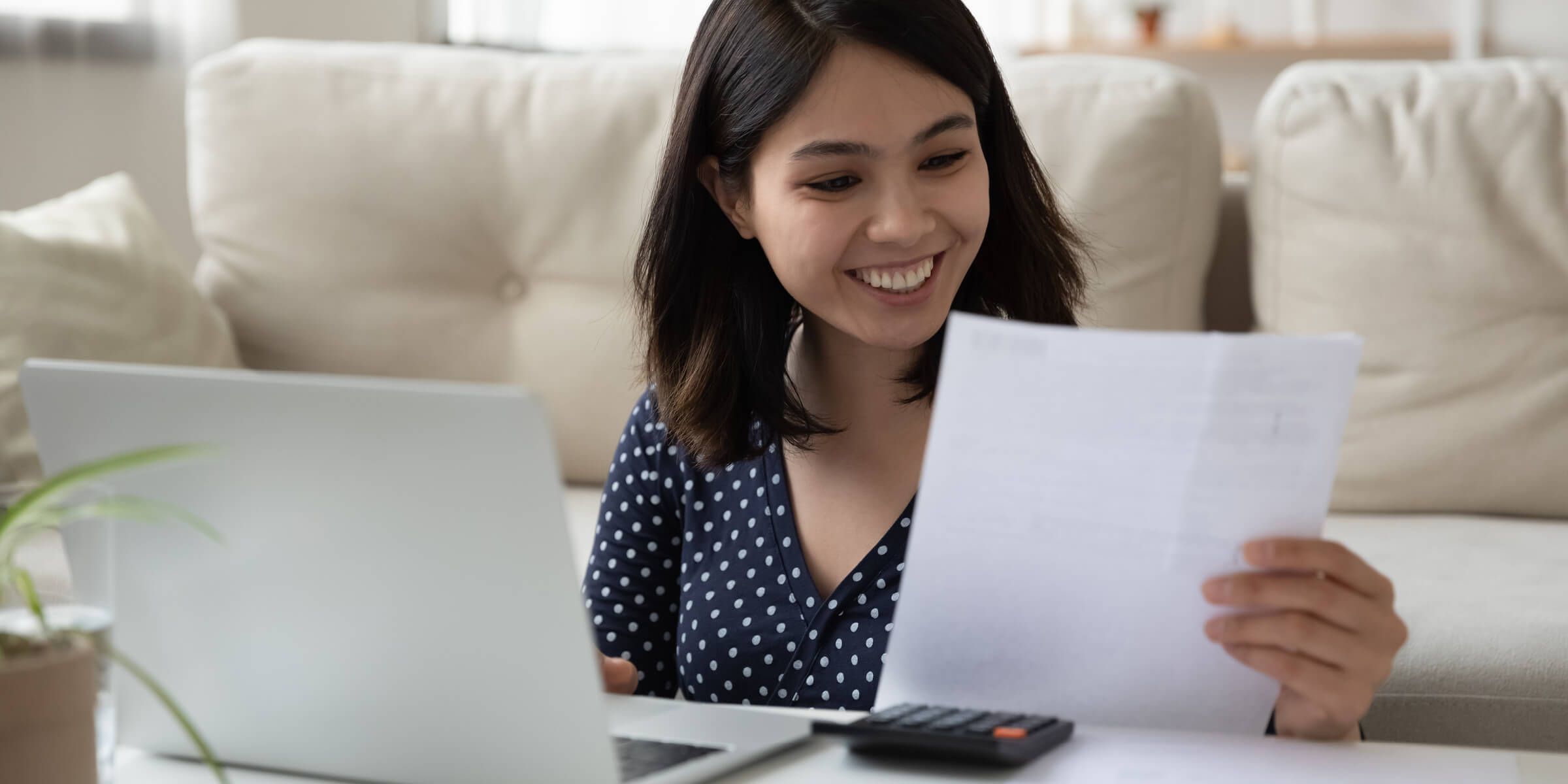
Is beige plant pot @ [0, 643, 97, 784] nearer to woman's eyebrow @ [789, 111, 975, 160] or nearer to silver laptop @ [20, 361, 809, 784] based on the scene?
silver laptop @ [20, 361, 809, 784]

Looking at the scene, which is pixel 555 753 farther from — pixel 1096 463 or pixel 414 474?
pixel 1096 463

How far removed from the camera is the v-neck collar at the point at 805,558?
1.08 metres

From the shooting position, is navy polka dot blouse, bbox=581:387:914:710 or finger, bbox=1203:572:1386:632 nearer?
finger, bbox=1203:572:1386:632

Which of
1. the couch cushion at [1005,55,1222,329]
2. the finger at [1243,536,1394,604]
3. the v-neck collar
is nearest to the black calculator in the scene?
the finger at [1243,536,1394,604]

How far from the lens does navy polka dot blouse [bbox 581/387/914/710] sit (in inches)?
42.3

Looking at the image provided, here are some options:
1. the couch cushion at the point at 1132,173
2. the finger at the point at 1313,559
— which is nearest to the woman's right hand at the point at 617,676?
the finger at the point at 1313,559

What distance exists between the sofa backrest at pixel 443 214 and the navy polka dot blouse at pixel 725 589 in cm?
63

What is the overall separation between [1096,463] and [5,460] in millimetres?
1327

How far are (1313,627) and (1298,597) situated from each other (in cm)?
3

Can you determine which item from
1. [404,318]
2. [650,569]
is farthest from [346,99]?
[650,569]

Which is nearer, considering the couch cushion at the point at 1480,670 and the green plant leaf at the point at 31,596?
the green plant leaf at the point at 31,596

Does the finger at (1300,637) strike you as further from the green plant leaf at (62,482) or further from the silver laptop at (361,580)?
the green plant leaf at (62,482)

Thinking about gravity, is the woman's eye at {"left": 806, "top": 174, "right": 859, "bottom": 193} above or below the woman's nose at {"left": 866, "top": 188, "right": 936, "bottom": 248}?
above

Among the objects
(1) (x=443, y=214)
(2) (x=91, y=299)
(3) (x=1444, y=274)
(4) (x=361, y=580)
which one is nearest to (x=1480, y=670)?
(3) (x=1444, y=274)
